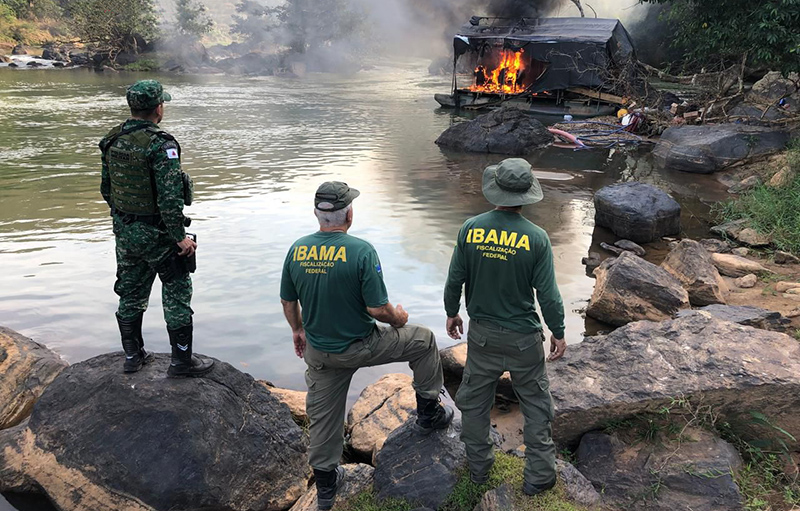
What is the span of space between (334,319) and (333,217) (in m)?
0.61

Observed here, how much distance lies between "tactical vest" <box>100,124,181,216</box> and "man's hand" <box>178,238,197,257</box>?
29cm

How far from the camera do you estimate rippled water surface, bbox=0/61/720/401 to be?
6695mm

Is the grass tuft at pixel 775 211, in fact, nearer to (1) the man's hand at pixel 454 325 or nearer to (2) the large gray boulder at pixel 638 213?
(2) the large gray boulder at pixel 638 213

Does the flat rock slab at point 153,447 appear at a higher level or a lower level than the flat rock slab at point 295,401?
higher

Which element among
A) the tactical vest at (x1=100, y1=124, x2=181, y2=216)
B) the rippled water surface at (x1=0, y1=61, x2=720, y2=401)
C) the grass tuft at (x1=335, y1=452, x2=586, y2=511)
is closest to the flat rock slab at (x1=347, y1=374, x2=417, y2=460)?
the rippled water surface at (x1=0, y1=61, x2=720, y2=401)

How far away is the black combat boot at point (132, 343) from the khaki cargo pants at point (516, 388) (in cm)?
237

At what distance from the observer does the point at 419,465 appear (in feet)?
12.1

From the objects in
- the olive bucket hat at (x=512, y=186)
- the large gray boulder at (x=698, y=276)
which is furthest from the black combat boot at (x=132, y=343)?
the large gray boulder at (x=698, y=276)

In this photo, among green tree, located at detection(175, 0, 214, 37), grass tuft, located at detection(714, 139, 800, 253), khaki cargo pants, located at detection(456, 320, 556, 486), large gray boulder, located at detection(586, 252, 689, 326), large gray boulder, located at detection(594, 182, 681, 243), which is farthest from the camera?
green tree, located at detection(175, 0, 214, 37)

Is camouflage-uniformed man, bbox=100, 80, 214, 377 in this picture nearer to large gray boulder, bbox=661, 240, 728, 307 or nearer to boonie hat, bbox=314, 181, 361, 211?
boonie hat, bbox=314, 181, 361, 211

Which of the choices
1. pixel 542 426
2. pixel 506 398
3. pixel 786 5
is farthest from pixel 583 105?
pixel 542 426

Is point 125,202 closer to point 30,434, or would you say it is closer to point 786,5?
point 30,434

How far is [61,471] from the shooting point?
387 centimetres

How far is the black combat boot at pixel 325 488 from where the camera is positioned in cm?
355
